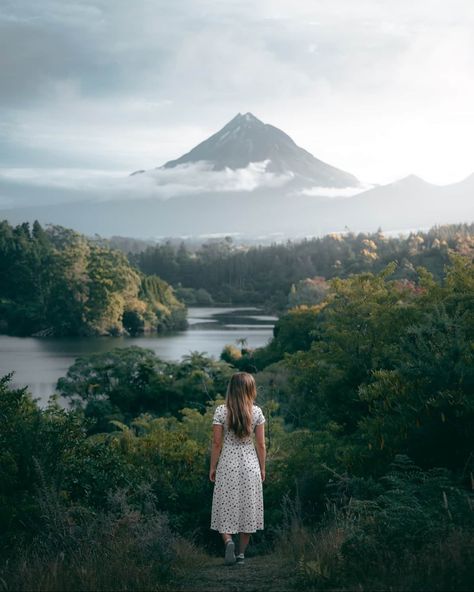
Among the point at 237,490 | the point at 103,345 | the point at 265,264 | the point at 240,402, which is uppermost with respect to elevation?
the point at 265,264

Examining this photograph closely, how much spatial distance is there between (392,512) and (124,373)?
25507 millimetres

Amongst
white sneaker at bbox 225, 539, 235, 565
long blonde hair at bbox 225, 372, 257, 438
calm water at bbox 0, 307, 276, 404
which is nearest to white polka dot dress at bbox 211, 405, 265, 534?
long blonde hair at bbox 225, 372, 257, 438

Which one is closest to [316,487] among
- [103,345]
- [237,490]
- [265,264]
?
[237,490]

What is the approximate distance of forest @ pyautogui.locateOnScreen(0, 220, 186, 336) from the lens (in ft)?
255

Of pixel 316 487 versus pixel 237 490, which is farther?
pixel 316 487

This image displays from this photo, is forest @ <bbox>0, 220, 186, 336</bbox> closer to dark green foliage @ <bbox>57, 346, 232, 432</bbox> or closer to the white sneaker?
dark green foliage @ <bbox>57, 346, 232, 432</bbox>

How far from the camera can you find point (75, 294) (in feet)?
257

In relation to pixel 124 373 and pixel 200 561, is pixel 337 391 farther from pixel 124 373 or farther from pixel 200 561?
pixel 124 373

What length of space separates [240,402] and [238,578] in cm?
126

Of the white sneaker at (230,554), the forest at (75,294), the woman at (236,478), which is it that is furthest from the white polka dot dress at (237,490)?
the forest at (75,294)

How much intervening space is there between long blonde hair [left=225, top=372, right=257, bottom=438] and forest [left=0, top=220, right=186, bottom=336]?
237 ft

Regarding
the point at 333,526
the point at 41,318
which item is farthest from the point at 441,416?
the point at 41,318

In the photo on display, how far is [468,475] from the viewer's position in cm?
648

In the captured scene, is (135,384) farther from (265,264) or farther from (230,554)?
(265,264)
